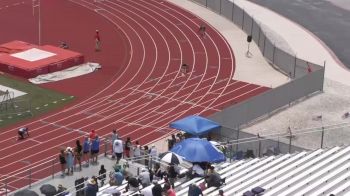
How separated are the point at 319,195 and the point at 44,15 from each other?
3197 cm

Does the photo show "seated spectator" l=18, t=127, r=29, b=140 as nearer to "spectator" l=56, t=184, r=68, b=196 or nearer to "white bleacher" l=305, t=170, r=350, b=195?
"spectator" l=56, t=184, r=68, b=196

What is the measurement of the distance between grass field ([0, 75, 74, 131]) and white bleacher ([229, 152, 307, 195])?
1244cm

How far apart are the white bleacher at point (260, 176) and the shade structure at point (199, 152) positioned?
1317 mm

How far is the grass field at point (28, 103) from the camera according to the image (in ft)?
116

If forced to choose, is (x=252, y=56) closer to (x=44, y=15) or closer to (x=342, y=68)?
(x=342, y=68)

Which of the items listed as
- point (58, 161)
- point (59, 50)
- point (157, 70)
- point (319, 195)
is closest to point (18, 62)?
point (59, 50)

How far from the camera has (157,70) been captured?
42.4m

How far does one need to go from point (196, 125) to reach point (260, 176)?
5739mm

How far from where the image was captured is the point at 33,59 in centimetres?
4191

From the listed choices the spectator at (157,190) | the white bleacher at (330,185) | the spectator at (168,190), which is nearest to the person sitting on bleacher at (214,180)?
the spectator at (168,190)

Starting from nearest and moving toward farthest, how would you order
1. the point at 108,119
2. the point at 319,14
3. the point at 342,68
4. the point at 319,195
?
1. the point at 319,195
2. the point at 108,119
3. the point at 342,68
4. the point at 319,14

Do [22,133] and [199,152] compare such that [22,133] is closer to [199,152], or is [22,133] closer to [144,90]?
[144,90]

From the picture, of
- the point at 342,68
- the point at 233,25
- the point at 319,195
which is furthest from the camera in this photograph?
the point at 233,25

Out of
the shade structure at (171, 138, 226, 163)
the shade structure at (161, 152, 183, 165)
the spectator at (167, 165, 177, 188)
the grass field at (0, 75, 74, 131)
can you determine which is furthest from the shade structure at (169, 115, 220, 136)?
the grass field at (0, 75, 74, 131)
